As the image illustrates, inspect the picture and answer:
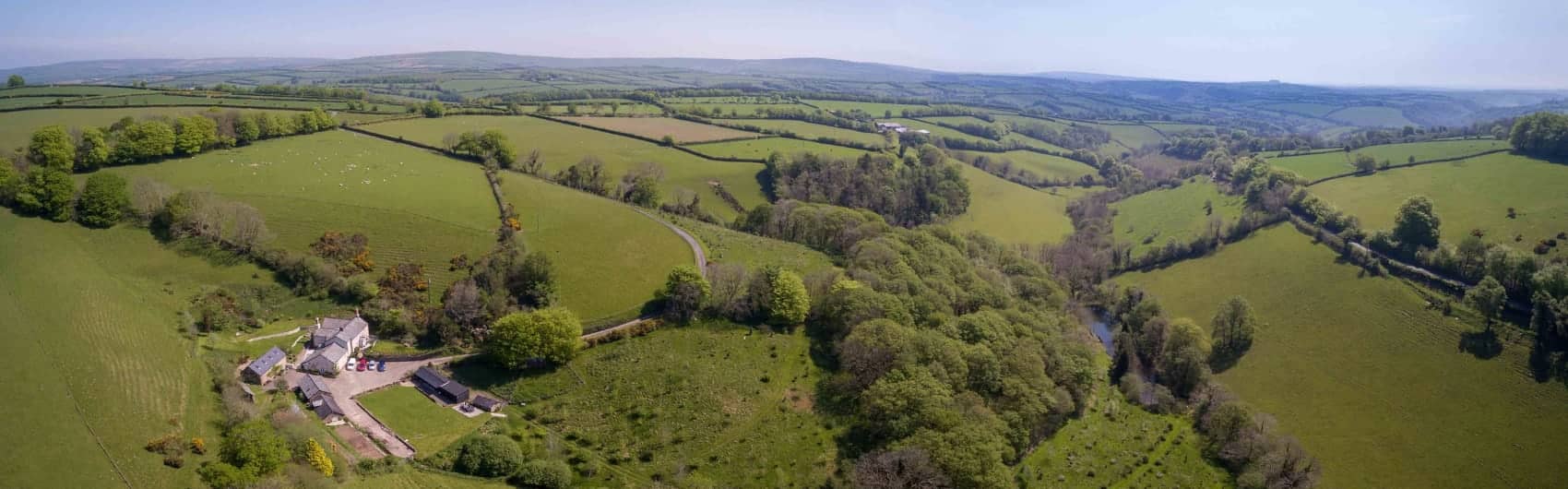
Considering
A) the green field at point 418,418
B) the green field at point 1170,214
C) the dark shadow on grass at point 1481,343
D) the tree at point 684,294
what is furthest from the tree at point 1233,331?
the green field at point 418,418

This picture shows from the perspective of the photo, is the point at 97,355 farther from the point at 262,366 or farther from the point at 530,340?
the point at 530,340

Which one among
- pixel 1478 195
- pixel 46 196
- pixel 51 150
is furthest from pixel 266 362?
pixel 1478 195

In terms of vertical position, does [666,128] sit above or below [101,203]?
above

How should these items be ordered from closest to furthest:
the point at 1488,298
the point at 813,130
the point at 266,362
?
the point at 266,362 → the point at 1488,298 → the point at 813,130

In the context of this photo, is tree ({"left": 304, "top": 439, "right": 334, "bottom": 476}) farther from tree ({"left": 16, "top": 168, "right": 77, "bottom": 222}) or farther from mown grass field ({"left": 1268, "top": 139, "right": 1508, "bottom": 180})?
mown grass field ({"left": 1268, "top": 139, "right": 1508, "bottom": 180})

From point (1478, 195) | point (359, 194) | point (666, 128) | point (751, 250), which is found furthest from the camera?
point (666, 128)

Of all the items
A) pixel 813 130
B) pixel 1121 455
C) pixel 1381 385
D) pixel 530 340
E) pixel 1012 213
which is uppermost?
pixel 813 130

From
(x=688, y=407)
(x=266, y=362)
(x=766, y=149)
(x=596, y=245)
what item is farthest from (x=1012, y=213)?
(x=266, y=362)

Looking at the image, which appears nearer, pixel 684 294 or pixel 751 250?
pixel 684 294

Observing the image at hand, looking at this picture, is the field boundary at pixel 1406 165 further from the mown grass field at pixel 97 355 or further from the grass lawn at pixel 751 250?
the mown grass field at pixel 97 355
